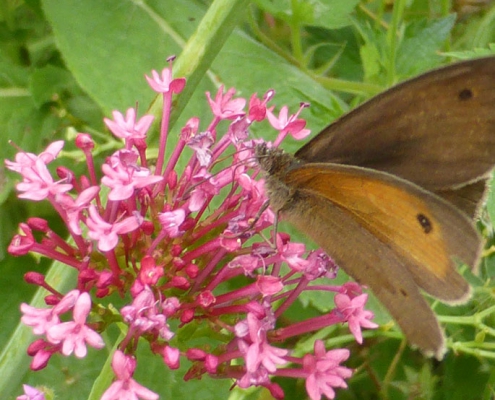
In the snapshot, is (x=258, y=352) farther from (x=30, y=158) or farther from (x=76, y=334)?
(x=30, y=158)

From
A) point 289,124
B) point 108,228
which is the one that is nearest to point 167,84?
point 289,124

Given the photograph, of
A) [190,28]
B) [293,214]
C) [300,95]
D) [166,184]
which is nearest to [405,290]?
[293,214]

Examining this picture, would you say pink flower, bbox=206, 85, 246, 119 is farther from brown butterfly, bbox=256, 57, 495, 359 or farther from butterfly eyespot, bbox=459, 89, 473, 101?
butterfly eyespot, bbox=459, 89, 473, 101

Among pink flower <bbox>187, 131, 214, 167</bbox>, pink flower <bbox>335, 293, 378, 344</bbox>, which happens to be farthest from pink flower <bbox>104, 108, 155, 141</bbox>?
pink flower <bbox>335, 293, 378, 344</bbox>

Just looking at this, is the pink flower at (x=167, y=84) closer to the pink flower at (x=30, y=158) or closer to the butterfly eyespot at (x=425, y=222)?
the pink flower at (x=30, y=158)

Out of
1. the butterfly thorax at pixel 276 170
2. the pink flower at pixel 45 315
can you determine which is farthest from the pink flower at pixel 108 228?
the butterfly thorax at pixel 276 170

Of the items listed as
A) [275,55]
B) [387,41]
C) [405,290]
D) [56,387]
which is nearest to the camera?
[405,290]

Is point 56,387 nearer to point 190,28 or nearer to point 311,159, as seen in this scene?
point 311,159
